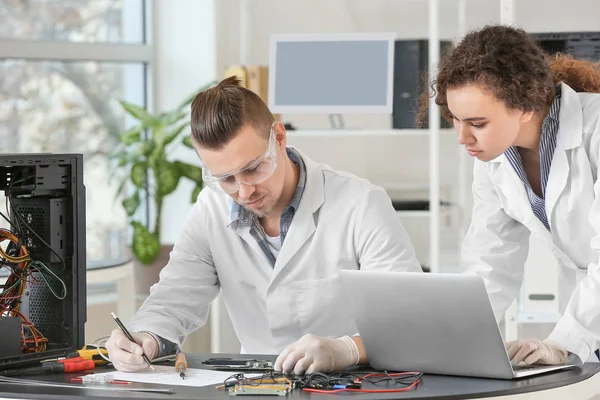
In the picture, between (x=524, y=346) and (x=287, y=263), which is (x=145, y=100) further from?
(x=524, y=346)

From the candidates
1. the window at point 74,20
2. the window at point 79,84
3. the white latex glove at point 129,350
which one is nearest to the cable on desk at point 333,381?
the white latex glove at point 129,350

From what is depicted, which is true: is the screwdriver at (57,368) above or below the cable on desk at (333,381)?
below

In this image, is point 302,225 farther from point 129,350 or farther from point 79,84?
point 79,84

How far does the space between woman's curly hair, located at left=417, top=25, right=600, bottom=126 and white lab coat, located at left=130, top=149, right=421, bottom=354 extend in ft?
1.05

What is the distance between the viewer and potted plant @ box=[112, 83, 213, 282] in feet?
12.5

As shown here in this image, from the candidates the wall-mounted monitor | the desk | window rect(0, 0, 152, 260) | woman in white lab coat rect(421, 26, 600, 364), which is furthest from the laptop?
window rect(0, 0, 152, 260)

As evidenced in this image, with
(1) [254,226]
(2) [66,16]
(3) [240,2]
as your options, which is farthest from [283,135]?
(2) [66,16]

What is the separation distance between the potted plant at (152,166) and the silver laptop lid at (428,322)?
90.3 inches

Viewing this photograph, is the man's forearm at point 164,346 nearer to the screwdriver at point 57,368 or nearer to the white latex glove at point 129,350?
the white latex glove at point 129,350

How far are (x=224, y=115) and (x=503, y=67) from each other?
0.56 metres

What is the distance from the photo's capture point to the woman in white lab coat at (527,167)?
1752mm

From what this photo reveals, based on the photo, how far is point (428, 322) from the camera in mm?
1559

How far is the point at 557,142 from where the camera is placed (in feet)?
6.49

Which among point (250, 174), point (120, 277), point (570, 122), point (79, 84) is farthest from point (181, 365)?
point (79, 84)
